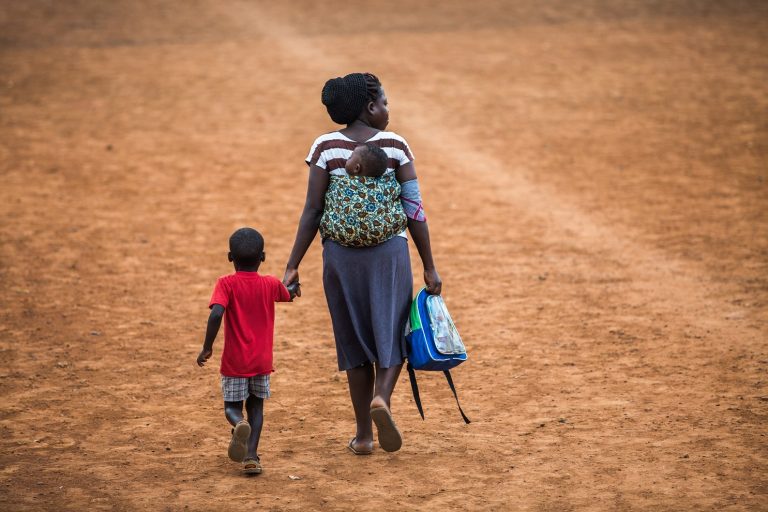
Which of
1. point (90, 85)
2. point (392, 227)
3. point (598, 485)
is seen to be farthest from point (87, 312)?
point (90, 85)

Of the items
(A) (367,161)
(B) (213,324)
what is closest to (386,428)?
(B) (213,324)

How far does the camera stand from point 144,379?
263 inches

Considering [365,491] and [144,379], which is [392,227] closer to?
[365,491]

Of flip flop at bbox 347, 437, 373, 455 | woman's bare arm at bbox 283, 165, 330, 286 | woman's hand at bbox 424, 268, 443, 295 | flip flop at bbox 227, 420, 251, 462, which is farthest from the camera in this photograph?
flip flop at bbox 347, 437, 373, 455

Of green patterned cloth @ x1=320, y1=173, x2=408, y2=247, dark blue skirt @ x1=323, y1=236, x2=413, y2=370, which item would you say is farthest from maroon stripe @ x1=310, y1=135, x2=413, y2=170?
dark blue skirt @ x1=323, y1=236, x2=413, y2=370

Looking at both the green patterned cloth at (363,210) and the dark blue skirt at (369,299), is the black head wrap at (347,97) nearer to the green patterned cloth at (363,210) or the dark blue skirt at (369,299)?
the green patterned cloth at (363,210)

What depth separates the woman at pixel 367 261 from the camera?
4.95 m

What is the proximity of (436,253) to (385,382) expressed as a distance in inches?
194

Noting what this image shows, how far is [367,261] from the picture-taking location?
16.4 feet

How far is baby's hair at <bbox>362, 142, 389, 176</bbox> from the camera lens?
482cm

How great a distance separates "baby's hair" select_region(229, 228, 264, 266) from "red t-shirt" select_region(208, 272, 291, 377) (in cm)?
7

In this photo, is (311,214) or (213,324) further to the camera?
(311,214)

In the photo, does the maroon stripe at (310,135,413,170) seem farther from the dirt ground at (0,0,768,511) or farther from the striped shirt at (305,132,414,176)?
the dirt ground at (0,0,768,511)

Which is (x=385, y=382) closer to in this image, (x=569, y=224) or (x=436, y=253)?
(x=436, y=253)
